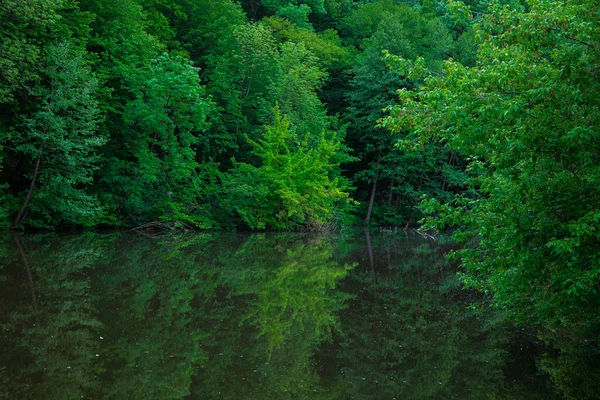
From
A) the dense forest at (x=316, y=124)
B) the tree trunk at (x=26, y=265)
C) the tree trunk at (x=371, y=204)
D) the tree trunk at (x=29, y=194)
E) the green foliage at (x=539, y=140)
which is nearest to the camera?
the green foliage at (x=539, y=140)

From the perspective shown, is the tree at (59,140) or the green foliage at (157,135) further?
the green foliage at (157,135)

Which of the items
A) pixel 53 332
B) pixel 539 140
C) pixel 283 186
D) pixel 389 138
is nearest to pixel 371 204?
pixel 389 138

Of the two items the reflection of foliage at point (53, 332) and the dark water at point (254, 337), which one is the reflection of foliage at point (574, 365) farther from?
the reflection of foliage at point (53, 332)

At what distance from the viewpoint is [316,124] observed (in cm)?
3512

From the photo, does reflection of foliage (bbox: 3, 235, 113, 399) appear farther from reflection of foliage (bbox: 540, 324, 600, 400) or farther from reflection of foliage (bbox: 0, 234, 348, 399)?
reflection of foliage (bbox: 540, 324, 600, 400)

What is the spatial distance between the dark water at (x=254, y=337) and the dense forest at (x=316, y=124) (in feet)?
3.34

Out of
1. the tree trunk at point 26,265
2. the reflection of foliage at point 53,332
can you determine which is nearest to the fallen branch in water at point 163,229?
the tree trunk at point 26,265

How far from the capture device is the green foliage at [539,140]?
670 cm

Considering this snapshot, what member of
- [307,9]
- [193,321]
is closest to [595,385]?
[193,321]

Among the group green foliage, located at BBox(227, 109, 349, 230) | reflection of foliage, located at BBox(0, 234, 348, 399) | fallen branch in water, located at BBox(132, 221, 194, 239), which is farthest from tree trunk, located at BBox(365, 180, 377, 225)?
reflection of foliage, located at BBox(0, 234, 348, 399)

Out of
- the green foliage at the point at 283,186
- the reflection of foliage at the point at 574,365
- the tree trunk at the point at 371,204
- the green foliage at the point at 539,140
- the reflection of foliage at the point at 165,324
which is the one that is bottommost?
the tree trunk at the point at 371,204

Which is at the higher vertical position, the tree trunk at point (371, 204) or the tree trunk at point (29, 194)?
the tree trunk at point (29, 194)

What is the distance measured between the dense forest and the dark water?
1.02 metres

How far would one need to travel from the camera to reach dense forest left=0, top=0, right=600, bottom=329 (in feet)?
23.2
